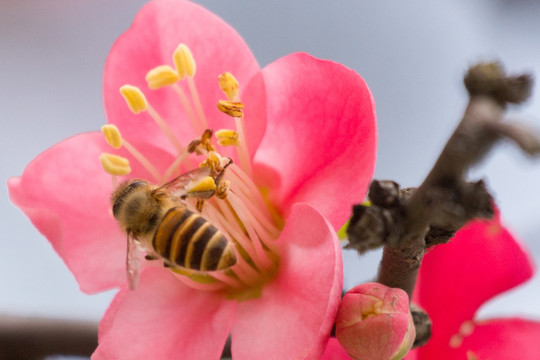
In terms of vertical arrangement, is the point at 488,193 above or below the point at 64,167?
above

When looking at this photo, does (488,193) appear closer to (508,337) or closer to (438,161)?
(438,161)

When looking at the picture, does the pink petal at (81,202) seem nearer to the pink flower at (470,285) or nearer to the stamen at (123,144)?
the stamen at (123,144)

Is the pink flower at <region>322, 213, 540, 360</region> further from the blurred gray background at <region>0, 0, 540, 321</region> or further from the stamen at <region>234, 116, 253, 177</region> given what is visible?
the blurred gray background at <region>0, 0, 540, 321</region>

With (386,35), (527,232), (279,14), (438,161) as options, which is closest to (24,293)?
(279,14)

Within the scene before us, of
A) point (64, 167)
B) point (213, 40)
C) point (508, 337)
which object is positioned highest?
point (213, 40)

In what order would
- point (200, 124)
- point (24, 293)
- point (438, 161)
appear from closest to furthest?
point (438, 161) < point (200, 124) < point (24, 293)

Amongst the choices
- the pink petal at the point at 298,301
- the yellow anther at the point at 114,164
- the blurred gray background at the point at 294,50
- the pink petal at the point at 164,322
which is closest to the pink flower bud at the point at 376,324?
the pink petal at the point at 298,301
